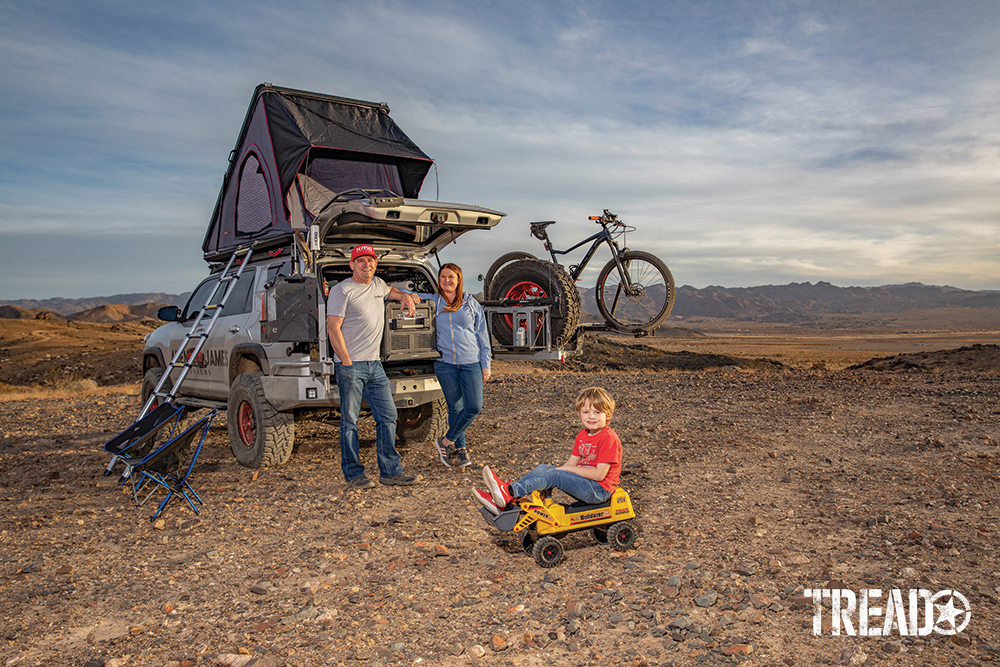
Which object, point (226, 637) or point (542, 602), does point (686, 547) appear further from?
point (226, 637)

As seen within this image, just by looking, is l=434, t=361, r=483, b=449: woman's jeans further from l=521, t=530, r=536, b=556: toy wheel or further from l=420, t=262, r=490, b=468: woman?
l=521, t=530, r=536, b=556: toy wheel

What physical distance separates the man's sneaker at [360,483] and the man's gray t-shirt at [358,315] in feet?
3.51

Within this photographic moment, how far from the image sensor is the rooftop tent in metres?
7.76

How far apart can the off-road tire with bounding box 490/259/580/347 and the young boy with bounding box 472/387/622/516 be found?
5557mm

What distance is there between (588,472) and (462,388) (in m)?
2.39

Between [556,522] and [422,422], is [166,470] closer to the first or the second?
[422,422]

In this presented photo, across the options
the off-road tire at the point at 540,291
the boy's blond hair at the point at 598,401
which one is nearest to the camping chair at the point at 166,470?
the boy's blond hair at the point at 598,401

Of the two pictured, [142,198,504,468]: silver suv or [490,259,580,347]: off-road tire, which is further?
[490,259,580,347]: off-road tire

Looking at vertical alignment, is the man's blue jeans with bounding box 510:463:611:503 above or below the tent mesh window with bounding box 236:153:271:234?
below

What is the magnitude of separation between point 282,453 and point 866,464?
5.71 metres

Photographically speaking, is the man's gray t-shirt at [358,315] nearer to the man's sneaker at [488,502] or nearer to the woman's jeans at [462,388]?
the woman's jeans at [462,388]

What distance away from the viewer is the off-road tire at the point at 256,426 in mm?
6578

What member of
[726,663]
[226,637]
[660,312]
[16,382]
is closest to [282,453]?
[226,637]

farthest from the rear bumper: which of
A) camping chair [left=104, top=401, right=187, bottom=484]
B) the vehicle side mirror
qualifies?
the vehicle side mirror
